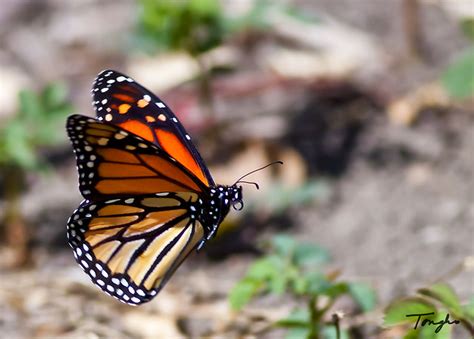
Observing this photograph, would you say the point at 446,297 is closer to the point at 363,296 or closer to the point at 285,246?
the point at 363,296

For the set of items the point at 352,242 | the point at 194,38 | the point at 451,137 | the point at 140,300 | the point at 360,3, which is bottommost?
the point at 140,300

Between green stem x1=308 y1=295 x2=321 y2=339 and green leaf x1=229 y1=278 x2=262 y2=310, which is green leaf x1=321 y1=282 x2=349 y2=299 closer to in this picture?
green stem x1=308 y1=295 x2=321 y2=339

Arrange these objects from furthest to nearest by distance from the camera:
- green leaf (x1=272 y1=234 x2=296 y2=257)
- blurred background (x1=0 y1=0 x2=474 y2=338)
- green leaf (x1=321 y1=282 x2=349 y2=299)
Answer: blurred background (x1=0 y1=0 x2=474 y2=338)
green leaf (x1=272 y1=234 x2=296 y2=257)
green leaf (x1=321 y1=282 x2=349 y2=299)

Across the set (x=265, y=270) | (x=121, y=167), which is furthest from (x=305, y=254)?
(x=121, y=167)

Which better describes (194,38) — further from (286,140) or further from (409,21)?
(409,21)

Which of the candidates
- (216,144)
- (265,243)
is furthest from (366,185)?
(265,243)

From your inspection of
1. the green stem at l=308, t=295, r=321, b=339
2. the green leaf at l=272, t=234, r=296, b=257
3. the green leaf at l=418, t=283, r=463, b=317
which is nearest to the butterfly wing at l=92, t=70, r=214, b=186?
the green leaf at l=272, t=234, r=296, b=257
